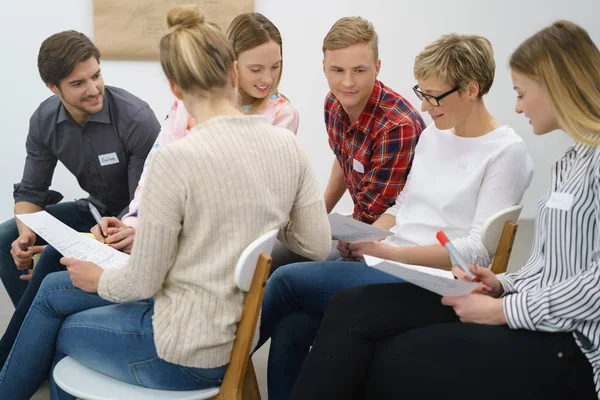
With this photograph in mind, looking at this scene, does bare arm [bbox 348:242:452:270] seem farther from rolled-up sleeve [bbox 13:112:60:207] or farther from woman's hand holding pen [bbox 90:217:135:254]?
rolled-up sleeve [bbox 13:112:60:207]

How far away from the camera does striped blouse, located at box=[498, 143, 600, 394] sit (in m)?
1.28

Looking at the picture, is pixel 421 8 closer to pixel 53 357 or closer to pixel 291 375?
pixel 291 375

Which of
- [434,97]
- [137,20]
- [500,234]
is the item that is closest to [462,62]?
[434,97]

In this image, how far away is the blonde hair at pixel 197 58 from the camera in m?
1.40

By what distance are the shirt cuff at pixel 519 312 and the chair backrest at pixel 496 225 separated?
1.02ft

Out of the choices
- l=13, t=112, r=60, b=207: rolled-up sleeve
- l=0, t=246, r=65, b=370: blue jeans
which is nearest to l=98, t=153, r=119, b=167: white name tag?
l=13, t=112, r=60, b=207: rolled-up sleeve

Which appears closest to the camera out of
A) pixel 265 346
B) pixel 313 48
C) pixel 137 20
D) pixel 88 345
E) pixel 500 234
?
pixel 88 345

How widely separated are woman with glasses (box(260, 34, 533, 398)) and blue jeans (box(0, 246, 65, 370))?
685mm

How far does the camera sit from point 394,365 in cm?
139

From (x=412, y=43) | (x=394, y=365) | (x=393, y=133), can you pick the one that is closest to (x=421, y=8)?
(x=412, y=43)

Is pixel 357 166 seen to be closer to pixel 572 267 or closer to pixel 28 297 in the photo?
pixel 572 267

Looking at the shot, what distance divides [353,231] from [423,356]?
18.9 inches

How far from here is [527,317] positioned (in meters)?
1.33

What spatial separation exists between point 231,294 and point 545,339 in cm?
63
